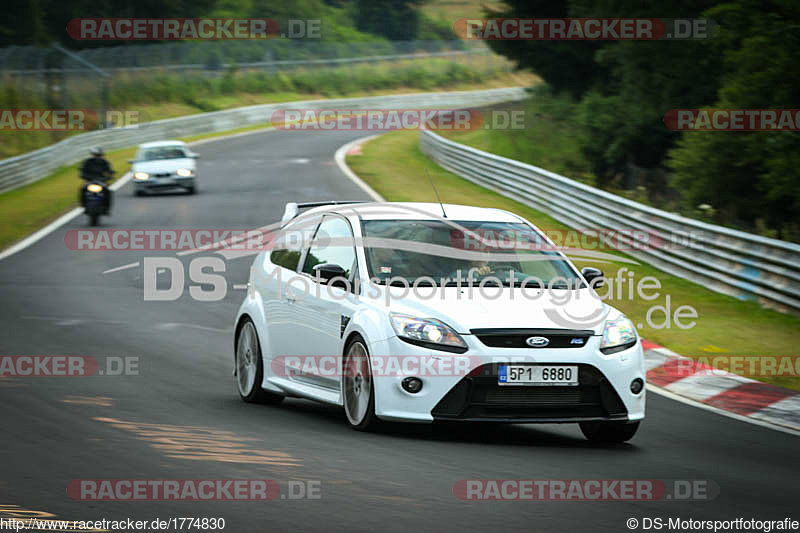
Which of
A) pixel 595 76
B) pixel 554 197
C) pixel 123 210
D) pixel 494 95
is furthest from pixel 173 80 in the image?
pixel 554 197

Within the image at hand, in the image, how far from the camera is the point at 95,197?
88.6ft

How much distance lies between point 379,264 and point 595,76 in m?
35.9

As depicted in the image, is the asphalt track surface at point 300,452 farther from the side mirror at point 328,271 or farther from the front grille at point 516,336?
the side mirror at point 328,271

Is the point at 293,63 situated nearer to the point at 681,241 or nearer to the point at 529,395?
the point at 681,241

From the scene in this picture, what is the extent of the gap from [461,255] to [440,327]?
1135mm

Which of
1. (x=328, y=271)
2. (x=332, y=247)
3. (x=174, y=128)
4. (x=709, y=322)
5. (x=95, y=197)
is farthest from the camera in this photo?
(x=174, y=128)

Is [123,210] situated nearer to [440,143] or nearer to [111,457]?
[440,143]

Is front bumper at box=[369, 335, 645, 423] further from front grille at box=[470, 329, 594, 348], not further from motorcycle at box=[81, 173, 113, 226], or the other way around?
motorcycle at box=[81, 173, 113, 226]

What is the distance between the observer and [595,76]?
43625mm

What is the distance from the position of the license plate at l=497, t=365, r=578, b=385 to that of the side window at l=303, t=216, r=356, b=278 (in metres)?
1.65

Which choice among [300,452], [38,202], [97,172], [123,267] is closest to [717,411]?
[300,452]

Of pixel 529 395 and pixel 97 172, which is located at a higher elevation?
pixel 529 395

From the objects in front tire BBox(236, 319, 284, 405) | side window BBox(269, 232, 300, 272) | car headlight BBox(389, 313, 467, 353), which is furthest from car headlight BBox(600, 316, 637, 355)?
front tire BBox(236, 319, 284, 405)

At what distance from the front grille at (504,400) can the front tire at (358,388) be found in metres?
0.50
